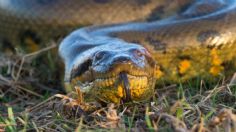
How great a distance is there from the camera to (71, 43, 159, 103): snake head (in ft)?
12.3

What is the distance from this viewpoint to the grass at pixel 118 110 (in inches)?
129

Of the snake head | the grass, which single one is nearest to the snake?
the snake head

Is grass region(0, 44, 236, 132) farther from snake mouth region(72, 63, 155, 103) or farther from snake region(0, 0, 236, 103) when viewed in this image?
snake region(0, 0, 236, 103)

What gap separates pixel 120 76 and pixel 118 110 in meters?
0.24

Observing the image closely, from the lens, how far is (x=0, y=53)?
650cm

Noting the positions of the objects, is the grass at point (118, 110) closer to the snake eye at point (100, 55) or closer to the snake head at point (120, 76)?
the snake head at point (120, 76)

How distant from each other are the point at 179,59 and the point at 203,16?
53 cm

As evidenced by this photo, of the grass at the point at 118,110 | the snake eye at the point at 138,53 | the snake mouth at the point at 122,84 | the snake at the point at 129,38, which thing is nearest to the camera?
the grass at the point at 118,110

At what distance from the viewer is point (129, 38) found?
5184 mm

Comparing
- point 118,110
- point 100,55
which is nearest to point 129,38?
point 100,55

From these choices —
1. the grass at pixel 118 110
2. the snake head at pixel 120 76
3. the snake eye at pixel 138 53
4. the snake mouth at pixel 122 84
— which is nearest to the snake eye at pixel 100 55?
the snake head at pixel 120 76

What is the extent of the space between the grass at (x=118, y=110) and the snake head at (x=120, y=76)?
0.09 m

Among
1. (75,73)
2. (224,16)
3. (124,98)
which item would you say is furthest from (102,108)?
(224,16)

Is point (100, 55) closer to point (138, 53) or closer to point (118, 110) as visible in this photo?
point (138, 53)
